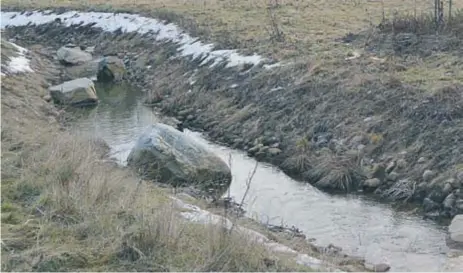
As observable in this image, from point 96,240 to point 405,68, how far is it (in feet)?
37.6

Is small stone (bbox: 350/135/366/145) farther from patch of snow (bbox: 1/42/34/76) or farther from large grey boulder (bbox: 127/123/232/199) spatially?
patch of snow (bbox: 1/42/34/76)

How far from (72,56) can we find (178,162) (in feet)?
53.8

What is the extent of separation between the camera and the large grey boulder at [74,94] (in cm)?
2080

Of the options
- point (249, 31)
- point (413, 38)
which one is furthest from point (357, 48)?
point (249, 31)

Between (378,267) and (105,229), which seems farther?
(378,267)

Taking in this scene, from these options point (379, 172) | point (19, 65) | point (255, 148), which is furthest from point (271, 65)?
point (19, 65)

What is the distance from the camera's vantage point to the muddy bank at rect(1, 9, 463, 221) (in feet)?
40.5

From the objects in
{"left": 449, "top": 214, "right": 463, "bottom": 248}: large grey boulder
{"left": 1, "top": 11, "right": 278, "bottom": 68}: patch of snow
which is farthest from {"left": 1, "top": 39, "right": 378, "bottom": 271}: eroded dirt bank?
{"left": 1, "top": 11, "right": 278, "bottom": 68}: patch of snow

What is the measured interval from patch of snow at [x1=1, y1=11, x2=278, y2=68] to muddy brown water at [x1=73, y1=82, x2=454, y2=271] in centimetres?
588

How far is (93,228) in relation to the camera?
7.10m

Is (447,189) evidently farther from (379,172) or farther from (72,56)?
(72,56)

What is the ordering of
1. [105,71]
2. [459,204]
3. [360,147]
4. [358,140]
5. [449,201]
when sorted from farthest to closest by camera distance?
[105,71] < [358,140] < [360,147] < [449,201] < [459,204]

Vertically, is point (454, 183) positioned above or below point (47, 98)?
above

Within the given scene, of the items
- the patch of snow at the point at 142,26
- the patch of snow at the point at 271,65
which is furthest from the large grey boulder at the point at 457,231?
the patch of snow at the point at 142,26
